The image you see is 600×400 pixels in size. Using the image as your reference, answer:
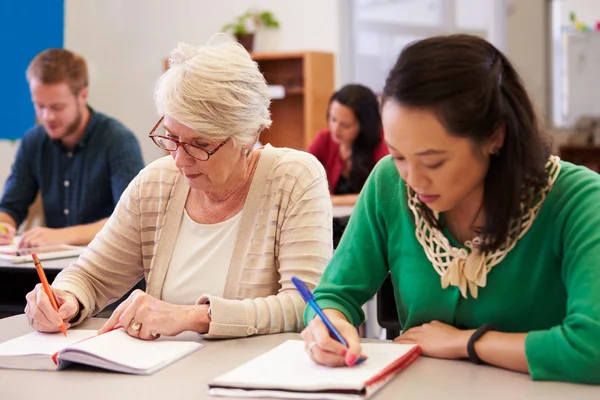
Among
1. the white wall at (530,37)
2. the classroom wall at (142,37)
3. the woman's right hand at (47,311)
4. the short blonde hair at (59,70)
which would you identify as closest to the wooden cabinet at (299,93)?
the classroom wall at (142,37)

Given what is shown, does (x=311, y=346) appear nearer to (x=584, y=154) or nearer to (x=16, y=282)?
(x=16, y=282)

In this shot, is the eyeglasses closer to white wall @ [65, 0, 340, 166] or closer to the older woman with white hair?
the older woman with white hair

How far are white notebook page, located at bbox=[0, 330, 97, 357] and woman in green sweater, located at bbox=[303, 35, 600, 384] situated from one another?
49 cm

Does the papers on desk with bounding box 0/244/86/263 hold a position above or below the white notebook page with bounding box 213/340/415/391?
below

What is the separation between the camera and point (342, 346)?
1.41m

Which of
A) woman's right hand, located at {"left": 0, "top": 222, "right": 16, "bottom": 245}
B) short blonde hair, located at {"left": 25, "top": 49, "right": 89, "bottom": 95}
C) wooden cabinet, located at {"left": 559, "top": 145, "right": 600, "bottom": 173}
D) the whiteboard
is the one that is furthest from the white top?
the whiteboard

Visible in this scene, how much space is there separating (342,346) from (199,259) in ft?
2.25

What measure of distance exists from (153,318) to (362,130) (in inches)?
130

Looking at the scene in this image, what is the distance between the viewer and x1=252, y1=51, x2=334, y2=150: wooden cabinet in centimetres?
601

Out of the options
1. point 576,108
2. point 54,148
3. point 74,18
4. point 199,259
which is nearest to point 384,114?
point 199,259

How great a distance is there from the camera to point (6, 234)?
3160mm

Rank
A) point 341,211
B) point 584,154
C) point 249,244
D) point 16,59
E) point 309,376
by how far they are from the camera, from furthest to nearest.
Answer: point 584,154, point 16,59, point 341,211, point 249,244, point 309,376

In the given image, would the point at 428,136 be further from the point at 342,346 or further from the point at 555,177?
the point at 342,346

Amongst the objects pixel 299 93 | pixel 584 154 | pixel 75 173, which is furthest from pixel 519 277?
pixel 584 154
